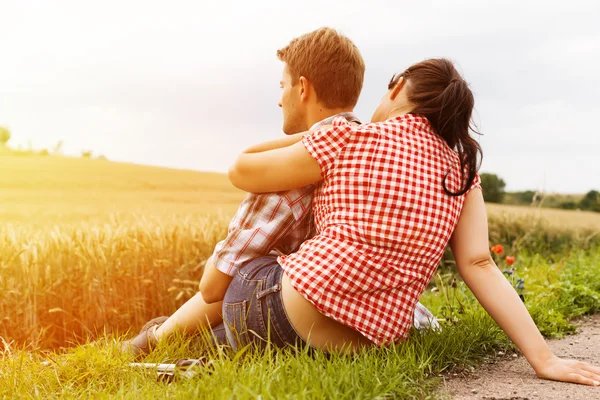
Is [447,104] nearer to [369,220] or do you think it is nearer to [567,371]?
[369,220]

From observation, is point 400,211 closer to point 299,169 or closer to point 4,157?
point 299,169

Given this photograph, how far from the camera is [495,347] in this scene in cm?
305

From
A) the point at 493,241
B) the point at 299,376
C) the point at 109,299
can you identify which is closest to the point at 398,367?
the point at 299,376

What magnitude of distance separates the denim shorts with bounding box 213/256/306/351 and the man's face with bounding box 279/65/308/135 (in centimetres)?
54

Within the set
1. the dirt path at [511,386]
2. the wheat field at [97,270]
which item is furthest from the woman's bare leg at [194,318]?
the wheat field at [97,270]

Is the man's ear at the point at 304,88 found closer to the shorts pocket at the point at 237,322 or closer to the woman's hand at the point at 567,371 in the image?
the shorts pocket at the point at 237,322

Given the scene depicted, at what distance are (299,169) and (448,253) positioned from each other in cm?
544

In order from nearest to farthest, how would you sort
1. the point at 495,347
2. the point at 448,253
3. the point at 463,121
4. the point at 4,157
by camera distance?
the point at 463,121
the point at 495,347
the point at 448,253
the point at 4,157

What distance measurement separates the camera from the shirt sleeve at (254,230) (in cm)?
239

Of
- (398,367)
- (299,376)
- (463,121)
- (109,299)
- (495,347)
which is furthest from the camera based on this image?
(109,299)

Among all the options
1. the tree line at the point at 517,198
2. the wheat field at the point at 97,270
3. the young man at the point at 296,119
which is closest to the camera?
the young man at the point at 296,119

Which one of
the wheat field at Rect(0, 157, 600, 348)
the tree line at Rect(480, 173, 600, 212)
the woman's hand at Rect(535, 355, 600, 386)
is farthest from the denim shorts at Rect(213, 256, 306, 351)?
the tree line at Rect(480, 173, 600, 212)

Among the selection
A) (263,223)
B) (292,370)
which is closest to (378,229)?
(263,223)

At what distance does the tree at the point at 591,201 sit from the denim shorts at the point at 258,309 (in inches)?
348
